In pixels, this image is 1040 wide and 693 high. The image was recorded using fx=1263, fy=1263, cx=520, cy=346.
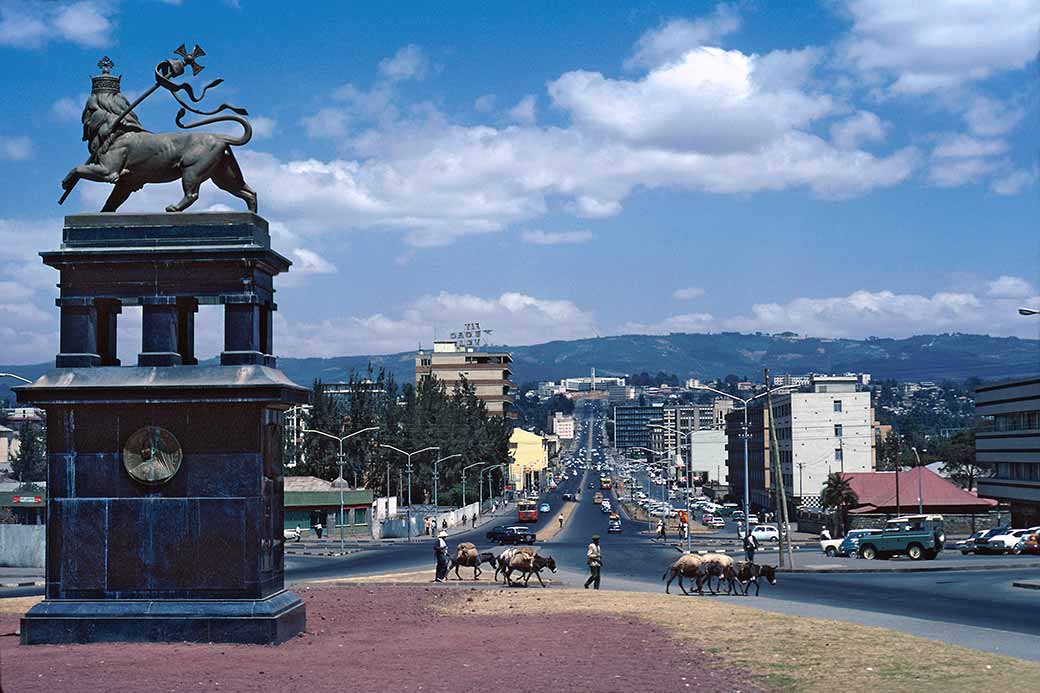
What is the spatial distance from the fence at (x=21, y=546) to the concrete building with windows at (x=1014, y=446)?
66350 millimetres

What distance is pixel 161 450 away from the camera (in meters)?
24.4

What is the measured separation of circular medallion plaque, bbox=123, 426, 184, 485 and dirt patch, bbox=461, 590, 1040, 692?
32.4 ft

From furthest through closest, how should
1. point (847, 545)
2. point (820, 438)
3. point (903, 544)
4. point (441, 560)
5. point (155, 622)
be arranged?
point (820, 438) → point (847, 545) → point (903, 544) → point (441, 560) → point (155, 622)

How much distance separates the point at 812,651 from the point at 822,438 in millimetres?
121888

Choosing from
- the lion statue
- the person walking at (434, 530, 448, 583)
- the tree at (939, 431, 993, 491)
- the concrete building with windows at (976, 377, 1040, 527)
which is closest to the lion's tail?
the lion statue

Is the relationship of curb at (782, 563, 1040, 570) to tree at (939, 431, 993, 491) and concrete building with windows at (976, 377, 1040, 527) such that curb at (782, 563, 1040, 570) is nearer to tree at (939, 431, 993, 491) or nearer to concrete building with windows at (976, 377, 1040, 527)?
concrete building with windows at (976, 377, 1040, 527)

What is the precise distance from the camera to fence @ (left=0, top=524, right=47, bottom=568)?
2589 inches

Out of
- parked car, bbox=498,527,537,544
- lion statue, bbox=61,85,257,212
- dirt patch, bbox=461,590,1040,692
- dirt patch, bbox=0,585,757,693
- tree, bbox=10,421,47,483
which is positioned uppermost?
lion statue, bbox=61,85,257,212

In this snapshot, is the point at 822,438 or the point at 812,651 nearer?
the point at 812,651

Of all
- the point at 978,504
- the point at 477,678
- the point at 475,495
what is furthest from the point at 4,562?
the point at 475,495

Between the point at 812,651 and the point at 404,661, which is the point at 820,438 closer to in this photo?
the point at 812,651

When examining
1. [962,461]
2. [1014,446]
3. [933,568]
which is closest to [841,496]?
[1014,446]

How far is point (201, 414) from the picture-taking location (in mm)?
24484

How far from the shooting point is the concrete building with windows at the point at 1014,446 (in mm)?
92250
